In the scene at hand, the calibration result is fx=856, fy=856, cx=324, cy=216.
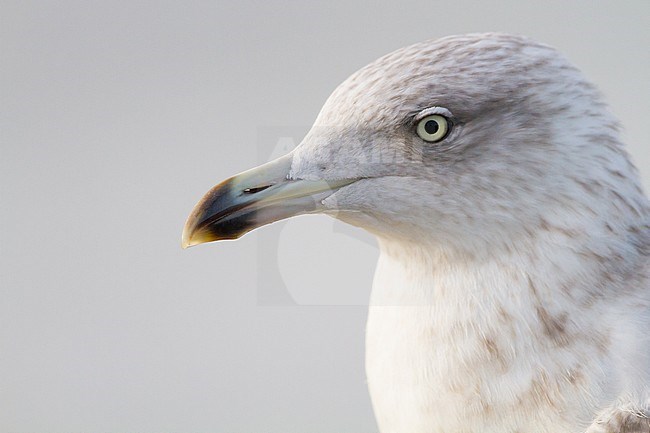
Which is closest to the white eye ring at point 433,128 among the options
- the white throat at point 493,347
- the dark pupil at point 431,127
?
the dark pupil at point 431,127

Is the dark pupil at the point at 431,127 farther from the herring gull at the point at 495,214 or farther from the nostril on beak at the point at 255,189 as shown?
the nostril on beak at the point at 255,189

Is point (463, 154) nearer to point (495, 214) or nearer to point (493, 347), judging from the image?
point (495, 214)

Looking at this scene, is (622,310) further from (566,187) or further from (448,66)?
(448,66)

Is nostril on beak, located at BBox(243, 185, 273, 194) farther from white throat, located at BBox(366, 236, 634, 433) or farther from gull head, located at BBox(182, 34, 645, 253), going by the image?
white throat, located at BBox(366, 236, 634, 433)

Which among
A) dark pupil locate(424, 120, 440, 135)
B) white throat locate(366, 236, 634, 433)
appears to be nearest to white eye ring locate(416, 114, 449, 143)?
dark pupil locate(424, 120, 440, 135)

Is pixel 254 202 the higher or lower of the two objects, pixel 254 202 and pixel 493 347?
the higher

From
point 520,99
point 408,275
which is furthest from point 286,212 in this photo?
point 520,99

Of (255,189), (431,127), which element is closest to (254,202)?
(255,189)

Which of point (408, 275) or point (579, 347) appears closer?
point (579, 347)
